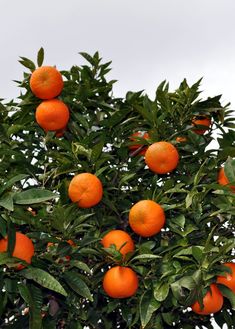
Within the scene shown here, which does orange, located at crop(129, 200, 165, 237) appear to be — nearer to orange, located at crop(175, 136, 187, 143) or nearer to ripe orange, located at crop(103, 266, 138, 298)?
ripe orange, located at crop(103, 266, 138, 298)

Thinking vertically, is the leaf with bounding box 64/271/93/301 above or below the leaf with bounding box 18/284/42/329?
below

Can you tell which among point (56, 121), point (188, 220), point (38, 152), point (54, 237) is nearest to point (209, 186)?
point (188, 220)

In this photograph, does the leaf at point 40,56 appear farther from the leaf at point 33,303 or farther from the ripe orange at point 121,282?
the leaf at point 33,303

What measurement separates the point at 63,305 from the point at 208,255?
3.27 feet

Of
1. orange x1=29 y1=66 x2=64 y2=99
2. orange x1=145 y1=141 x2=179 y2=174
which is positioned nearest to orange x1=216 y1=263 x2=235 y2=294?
orange x1=145 y1=141 x2=179 y2=174

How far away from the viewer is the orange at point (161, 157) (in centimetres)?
387

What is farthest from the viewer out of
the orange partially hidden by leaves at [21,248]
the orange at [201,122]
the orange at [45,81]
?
the orange at [201,122]

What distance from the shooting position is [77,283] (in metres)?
3.31

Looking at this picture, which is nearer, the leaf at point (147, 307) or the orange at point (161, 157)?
the leaf at point (147, 307)

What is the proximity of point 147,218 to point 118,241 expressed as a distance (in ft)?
0.75

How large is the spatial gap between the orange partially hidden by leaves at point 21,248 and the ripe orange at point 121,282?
1.83 ft

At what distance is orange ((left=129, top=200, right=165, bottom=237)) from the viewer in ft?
11.6

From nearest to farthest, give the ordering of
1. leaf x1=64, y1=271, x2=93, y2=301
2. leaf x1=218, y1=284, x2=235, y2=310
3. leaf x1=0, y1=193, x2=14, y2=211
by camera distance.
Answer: leaf x1=0, y1=193, x2=14, y2=211, leaf x1=64, y1=271, x2=93, y2=301, leaf x1=218, y1=284, x2=235, y2=310

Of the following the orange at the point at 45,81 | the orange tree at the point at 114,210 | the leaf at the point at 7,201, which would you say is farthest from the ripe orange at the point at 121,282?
the orange at the point at 45,81
